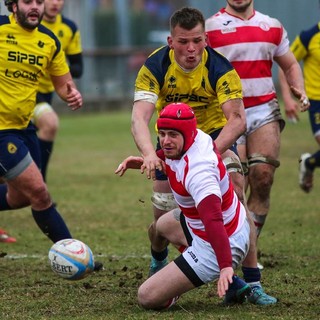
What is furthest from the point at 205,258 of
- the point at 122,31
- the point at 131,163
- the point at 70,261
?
the point at 122,31

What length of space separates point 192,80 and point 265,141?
139 centimetres

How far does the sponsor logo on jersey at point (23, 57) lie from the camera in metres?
8.11

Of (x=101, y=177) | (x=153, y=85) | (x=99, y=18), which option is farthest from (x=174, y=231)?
(x=99, y=18)

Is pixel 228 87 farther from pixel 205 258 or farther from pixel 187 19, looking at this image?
pixel 205 258

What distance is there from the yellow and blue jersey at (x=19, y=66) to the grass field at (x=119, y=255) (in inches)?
52.0

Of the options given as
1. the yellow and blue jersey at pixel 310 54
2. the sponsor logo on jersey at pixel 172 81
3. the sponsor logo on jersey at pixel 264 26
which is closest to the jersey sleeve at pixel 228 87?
the sponsor logo on jersey at pixel 172 81

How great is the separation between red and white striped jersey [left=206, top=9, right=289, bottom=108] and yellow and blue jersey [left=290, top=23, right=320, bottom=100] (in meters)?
2.48

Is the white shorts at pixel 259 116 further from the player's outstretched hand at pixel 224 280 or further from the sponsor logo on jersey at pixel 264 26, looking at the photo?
the player's outstretched hand at pixel 224 280

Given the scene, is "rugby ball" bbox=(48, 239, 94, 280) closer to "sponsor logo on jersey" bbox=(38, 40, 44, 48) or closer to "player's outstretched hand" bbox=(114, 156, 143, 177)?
"player's outstretched hand" bbox=(114, 156, 143, 177)

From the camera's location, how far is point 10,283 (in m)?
7.73

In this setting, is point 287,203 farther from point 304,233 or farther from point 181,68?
point 181,68

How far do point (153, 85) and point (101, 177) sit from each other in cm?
835

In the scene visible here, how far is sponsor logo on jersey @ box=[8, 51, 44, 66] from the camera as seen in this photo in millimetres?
8109

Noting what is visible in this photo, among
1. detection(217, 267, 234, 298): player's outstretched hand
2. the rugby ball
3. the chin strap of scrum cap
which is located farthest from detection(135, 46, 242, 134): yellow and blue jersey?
detection(217, 267, 234, 298): player's outstretched hand
